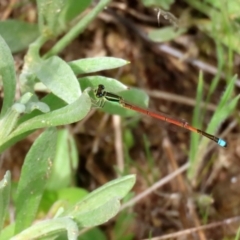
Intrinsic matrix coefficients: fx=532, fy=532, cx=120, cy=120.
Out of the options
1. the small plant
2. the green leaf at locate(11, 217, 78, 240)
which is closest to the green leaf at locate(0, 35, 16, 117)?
the small plant

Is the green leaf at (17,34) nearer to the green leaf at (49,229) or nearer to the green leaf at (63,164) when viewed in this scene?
the green leaf at (63,164)

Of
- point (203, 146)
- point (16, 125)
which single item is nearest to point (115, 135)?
point (203, 146)

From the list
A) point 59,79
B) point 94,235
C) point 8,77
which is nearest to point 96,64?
point 59,79

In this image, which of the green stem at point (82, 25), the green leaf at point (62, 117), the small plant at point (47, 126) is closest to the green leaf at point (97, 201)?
the small plant at point (47, 126)

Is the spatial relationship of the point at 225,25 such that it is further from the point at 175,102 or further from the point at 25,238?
the point at 25,238

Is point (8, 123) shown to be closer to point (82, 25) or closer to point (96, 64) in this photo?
point (96, 64)

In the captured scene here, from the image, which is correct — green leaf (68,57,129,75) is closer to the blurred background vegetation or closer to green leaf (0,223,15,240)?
the blurred background vegetation
